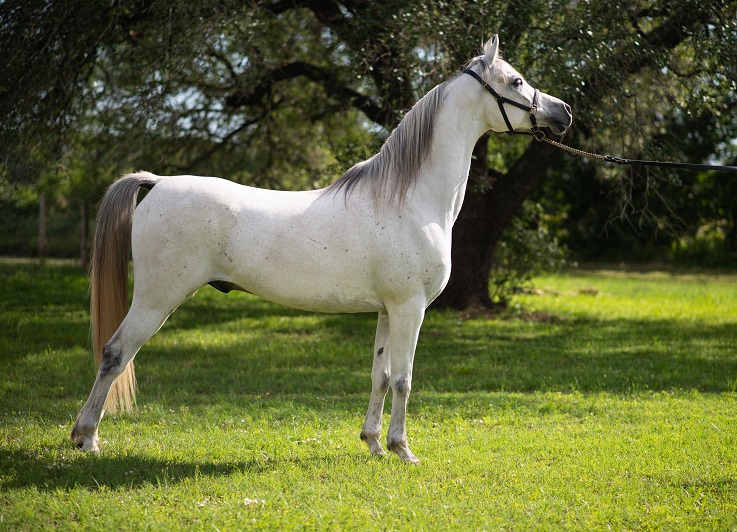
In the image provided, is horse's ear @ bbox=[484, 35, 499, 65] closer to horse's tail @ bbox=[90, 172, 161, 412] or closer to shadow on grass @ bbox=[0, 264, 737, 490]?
horse's tail @ bbox=[90, 172, 161, 412]

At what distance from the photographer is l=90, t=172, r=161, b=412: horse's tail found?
14.8 ft

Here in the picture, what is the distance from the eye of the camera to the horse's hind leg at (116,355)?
429 cm

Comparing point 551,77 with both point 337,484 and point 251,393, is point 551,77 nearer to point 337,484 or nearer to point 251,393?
point 251,393

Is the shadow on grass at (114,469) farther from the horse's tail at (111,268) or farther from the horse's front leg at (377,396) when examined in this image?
the horse's tail at (111,268)

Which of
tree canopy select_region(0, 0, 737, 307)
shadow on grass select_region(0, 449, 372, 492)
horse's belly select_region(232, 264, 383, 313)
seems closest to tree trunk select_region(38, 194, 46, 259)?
tree canopy select_region(0, 0, 737, 307)

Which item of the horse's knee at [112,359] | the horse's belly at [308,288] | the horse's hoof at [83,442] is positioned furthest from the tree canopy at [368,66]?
the horse's hoof at [83,442]

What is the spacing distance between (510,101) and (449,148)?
0.47 metres

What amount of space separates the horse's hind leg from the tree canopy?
13.1 ft

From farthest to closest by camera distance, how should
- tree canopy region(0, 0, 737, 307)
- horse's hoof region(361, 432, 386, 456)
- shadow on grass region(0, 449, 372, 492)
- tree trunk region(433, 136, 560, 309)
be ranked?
tree trunk region(433, 136, 560, 309) < tree canopy region(0, 0, 737, 307) < horse's hoof region(361, 432, 386, 456) < shadow on grass region(0, 449, 372, 492)

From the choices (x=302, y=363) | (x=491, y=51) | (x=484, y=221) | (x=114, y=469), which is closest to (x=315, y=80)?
(x=484, y=221)

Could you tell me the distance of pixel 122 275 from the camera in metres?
4.55

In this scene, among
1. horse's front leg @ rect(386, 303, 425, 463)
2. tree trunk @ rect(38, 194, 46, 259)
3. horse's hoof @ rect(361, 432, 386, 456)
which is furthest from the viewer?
tree trunk @ rect(38, 194, 46, 259)

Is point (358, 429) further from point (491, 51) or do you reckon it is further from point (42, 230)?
point (42, 230)

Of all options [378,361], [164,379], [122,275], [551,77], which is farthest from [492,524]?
[551,77]
